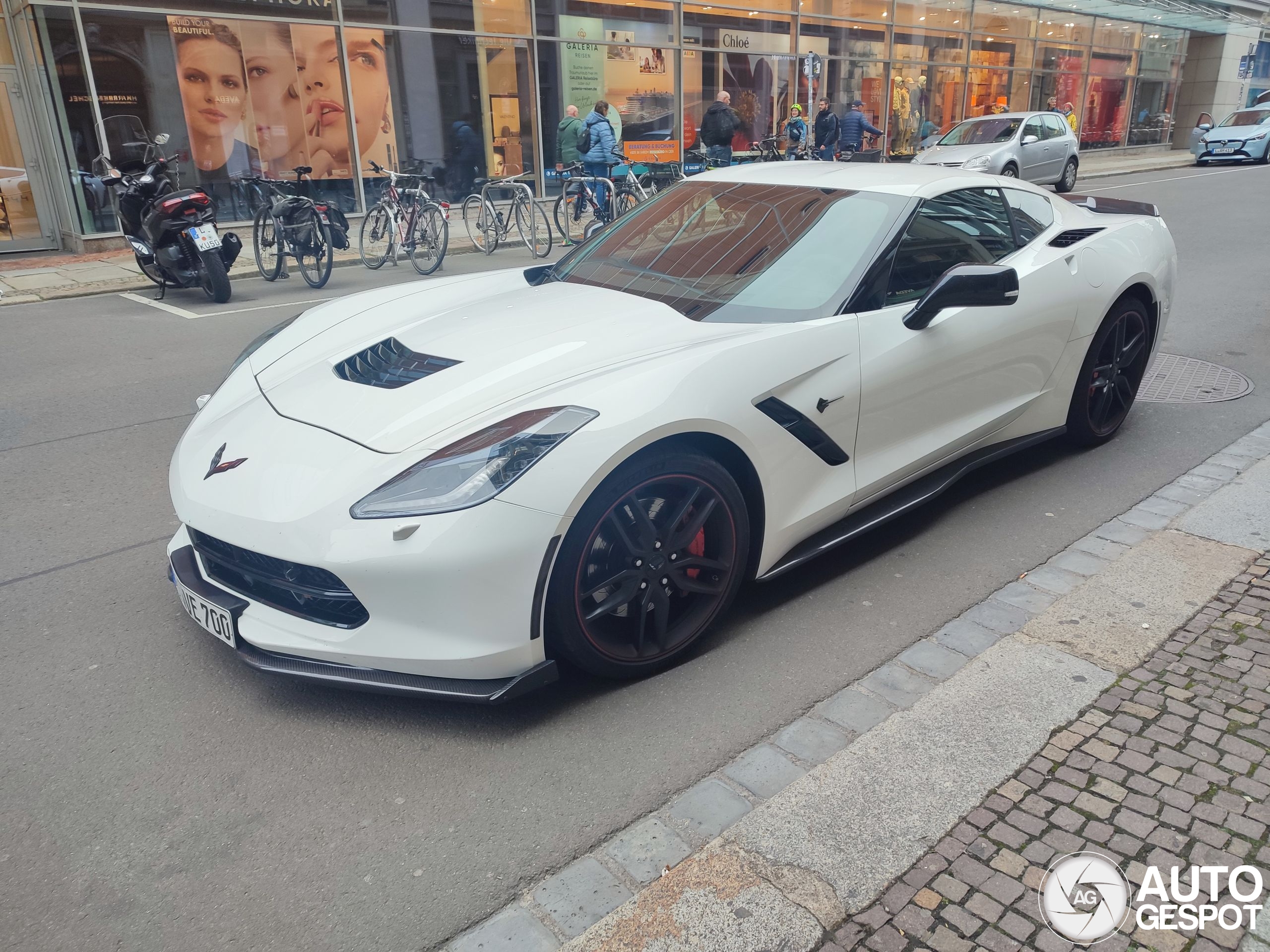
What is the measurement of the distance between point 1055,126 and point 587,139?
10805 mm

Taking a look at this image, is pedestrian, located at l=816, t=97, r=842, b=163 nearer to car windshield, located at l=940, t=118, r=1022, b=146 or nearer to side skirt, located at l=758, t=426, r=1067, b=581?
car windshield, located at l=940, t=118, r=1022, b=146

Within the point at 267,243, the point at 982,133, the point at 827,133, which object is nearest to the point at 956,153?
the point at 982,133

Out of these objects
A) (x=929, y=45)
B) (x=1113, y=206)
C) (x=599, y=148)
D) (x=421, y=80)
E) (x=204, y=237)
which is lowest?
(x=204, y=237)

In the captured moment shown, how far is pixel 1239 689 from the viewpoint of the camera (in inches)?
113

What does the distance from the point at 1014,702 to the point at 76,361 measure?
24.0 feet

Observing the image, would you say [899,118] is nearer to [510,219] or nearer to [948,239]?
[510,219]

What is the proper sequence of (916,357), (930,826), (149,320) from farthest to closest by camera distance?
(149,320), (916,357), (930,826)

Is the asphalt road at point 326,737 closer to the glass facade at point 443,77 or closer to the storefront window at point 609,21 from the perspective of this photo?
the glass facade at point 443,77

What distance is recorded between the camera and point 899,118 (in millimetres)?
26141

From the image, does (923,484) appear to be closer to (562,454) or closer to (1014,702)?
(1014,702)

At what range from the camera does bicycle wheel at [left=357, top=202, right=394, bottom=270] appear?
39.4ft

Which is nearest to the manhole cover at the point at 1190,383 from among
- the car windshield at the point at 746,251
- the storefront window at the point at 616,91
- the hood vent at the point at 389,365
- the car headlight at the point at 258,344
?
the car windshield at the point at 746,251

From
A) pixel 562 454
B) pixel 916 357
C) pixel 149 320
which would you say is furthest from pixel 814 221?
pixel 149 320

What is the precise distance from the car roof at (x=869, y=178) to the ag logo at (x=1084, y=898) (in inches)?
101
